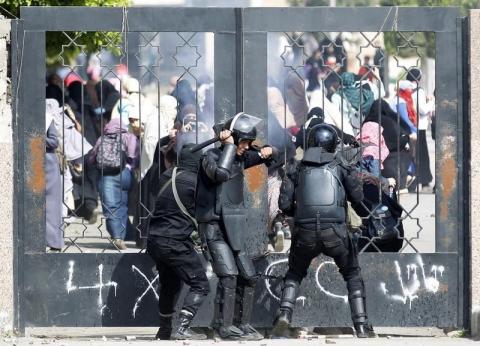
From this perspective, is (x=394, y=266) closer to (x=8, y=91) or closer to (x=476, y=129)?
(x=476, y=129)

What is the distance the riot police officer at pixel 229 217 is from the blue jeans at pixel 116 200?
4.00 ft

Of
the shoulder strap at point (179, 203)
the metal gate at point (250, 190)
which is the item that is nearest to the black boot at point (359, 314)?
the metal gate at point (250, 190)

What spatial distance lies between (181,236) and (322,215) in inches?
37.4

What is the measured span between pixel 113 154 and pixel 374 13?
10.9 ft

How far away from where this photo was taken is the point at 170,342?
839 cm

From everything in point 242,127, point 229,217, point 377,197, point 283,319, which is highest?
point 242,127

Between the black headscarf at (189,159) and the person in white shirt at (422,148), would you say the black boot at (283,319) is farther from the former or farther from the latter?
the person in white shirt at (422,148)

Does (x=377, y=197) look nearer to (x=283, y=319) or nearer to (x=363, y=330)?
(x=363, y=330)

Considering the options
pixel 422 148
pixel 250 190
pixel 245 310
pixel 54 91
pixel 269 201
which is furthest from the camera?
pixel 54 91

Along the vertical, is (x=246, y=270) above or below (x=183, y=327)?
above

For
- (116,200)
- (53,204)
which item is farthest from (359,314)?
(116,200)

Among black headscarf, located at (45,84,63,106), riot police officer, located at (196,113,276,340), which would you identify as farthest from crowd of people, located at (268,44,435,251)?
black headscarf, located at (45,84,63,106)

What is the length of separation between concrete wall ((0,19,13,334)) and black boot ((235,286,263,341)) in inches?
61.7

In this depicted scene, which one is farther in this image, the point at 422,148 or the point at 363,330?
the point at 422,148
